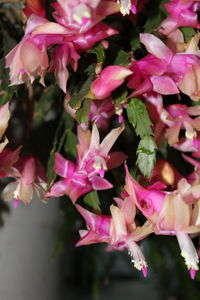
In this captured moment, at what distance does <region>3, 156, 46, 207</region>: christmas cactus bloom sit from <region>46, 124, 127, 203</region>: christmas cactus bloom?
1.3 inches

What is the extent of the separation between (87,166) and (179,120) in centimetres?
11

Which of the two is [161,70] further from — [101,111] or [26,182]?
[26,182]

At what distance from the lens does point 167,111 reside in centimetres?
54

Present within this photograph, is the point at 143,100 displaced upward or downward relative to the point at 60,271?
upward

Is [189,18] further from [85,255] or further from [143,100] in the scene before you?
[85,255]

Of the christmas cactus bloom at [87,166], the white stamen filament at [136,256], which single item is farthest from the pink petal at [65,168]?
the white stamen filament at [136,256]

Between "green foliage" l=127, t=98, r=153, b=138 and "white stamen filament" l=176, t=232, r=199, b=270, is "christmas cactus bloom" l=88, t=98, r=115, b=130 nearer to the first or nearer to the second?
"green foliage" l=127, t=98, r=153, b=138

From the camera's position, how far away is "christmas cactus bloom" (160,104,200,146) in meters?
0.52

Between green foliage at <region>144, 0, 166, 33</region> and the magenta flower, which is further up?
the magenta flower

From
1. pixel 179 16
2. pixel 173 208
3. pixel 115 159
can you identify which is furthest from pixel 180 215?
pixel 179 16

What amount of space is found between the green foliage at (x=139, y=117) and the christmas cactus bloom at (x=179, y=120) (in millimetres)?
46

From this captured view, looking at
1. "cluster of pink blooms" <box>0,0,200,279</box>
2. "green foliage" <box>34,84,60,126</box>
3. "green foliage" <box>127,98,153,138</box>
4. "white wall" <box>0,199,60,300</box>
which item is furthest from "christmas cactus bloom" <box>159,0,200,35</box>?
"white wall" <box>0,199,60,300</box>

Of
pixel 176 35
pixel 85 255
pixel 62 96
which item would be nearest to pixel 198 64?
pixel 176 35

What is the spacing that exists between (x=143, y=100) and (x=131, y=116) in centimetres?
4
